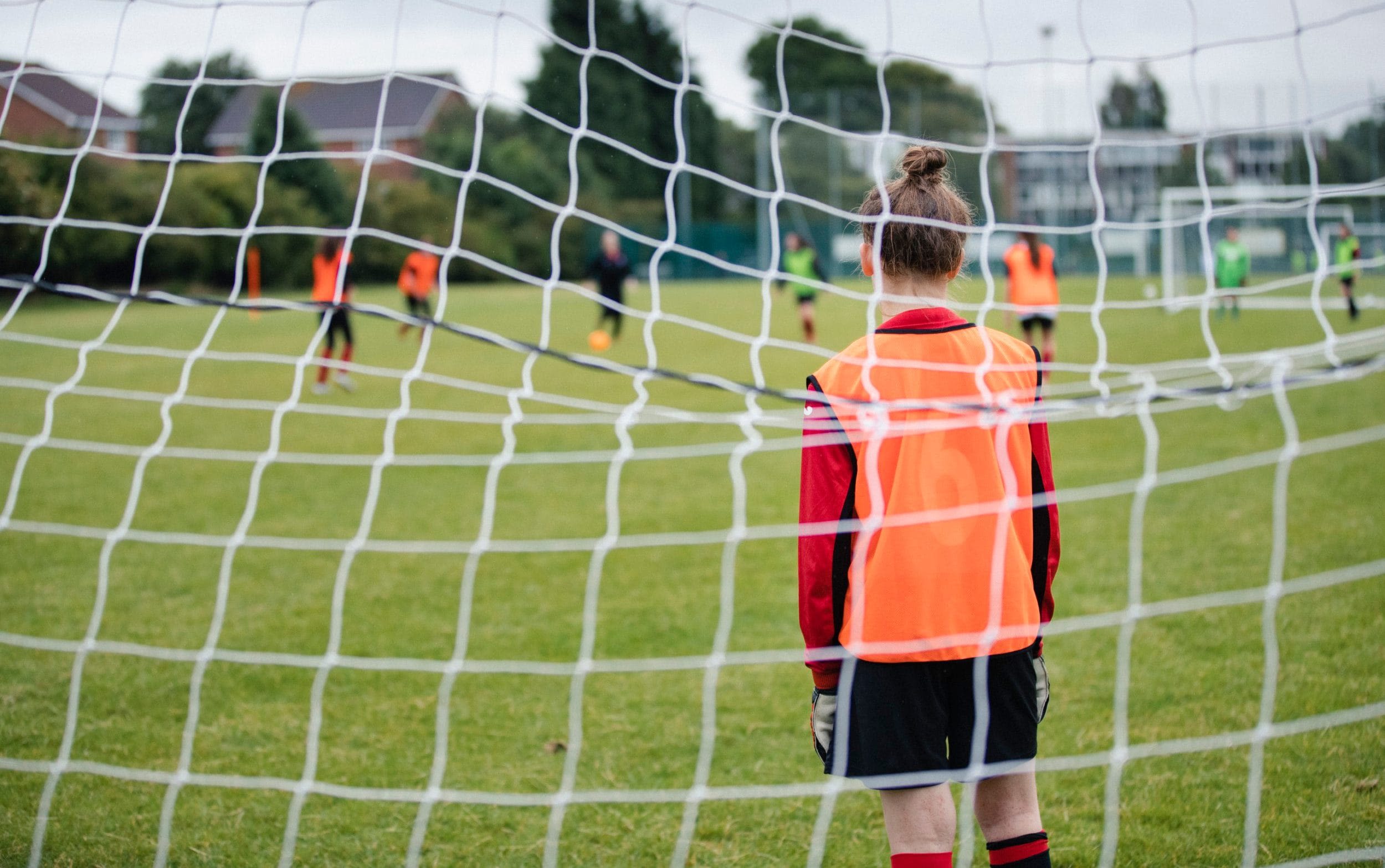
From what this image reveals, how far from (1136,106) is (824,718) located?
29.8 metres

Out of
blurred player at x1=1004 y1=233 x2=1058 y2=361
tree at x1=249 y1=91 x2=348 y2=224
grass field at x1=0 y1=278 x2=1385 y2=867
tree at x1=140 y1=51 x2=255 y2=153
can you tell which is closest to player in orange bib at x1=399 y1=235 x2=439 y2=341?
tree at x1=249 y1=91 x2=348 y2=224

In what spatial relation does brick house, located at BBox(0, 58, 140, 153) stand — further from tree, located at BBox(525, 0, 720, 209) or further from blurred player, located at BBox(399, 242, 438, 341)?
tree, located at BBox(525, 0, 720, 209)

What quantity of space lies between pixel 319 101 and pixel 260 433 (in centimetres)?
3423

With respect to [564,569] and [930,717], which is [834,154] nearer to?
[564,569]

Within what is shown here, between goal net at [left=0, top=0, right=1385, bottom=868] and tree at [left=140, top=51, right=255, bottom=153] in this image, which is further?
tree at [left=140, top=51, right=255, bottom=153]

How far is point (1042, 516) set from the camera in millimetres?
1984

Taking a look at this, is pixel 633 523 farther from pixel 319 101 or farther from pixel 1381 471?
pixel 319 101

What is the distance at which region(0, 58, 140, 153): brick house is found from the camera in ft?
12.1

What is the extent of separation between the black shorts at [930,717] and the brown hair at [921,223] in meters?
0.67

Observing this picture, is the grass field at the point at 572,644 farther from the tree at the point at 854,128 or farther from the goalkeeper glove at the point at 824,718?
the tree at the point at 854,128

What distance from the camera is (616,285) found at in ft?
47.6

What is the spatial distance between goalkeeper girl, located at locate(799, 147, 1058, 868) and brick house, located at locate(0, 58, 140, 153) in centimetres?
276

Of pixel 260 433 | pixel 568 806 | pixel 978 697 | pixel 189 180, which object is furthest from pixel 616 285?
pixel 978 697

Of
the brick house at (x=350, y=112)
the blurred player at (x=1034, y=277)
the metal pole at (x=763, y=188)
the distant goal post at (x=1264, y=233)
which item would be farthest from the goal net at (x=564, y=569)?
the brick house at (x=350, y=112)
